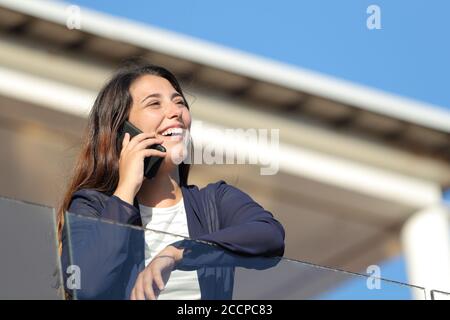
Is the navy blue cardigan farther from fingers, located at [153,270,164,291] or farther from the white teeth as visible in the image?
the white teeth

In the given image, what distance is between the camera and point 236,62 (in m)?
13.1

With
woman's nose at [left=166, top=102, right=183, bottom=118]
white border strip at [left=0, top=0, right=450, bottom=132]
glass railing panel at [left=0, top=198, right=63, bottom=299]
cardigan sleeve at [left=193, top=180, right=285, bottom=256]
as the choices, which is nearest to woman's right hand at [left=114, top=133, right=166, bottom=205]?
woman's nose at [left=166, top=102, right=183, bottom=118]

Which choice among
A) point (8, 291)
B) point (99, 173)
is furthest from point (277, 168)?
point (8, 291)

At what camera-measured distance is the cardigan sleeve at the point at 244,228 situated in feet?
14.3

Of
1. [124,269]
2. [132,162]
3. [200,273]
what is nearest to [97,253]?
[124,269]

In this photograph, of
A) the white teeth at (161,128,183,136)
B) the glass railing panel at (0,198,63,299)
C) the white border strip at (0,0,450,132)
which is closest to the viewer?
the glass railing panel at (0,198,63,299)

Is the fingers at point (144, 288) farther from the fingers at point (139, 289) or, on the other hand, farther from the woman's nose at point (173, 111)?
the woman's nose at point (173, 111)

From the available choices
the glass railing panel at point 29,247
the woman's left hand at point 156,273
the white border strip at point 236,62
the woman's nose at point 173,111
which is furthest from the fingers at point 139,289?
the white border strip at point 236,62

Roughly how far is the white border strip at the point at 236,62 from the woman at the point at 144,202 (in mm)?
7488

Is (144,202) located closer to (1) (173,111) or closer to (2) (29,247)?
(1) (173,111)

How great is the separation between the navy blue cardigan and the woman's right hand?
0.06 meters

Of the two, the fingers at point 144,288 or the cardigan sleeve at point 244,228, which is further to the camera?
the cardigan sleeve at point 244,228

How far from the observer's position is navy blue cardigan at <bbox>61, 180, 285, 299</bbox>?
411 centimetres

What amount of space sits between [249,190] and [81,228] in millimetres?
10870
